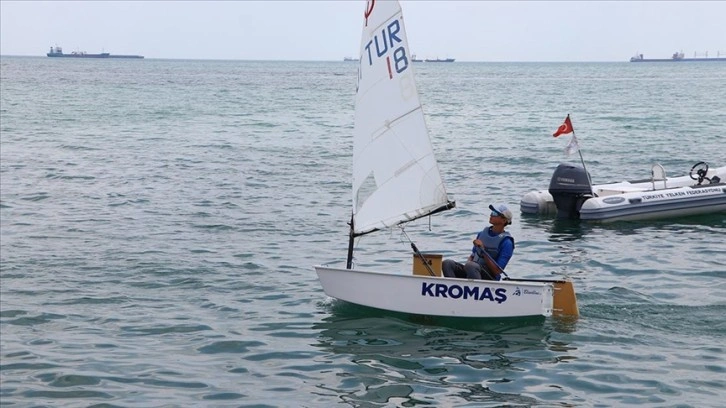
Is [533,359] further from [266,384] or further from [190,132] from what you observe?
[190,132]

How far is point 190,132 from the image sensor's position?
56000 millimetres

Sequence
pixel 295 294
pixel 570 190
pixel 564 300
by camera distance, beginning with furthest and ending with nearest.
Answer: pixel 570 190 → pixel 295 294 → pixel 564 300

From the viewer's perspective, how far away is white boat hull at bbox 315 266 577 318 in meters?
15.9

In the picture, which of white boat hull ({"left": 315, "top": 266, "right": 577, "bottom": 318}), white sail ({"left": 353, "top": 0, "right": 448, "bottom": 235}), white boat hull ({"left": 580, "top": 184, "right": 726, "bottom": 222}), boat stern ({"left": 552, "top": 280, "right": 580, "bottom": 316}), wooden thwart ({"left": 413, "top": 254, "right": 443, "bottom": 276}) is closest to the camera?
white boat hull ({"left": 315, "top": 266, "right": 577, "bottom": 318})

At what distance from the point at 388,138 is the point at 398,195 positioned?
1.07 meters

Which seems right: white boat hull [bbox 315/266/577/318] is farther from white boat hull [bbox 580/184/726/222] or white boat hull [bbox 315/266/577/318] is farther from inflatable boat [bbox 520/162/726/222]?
inflatable boat [bbox 520/162/726/222]

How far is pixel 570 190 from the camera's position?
1053 inches

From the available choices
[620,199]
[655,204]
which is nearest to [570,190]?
[620,199]

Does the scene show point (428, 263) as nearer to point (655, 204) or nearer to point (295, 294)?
point (295, 294)

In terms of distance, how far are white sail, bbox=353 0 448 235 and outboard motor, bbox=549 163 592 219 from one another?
10265 millimetres

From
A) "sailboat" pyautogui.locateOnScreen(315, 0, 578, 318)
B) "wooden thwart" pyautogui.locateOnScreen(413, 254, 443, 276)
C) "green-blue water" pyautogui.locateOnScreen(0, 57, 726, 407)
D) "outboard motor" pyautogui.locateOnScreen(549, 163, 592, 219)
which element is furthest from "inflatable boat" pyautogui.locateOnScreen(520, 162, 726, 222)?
"sailboat" pyautogui.locateOnScreen(315, 0, 578, 318)

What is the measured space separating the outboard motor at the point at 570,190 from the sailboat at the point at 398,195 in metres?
10.2

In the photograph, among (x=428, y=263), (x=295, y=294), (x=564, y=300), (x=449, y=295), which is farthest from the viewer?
(x=295, y=294)

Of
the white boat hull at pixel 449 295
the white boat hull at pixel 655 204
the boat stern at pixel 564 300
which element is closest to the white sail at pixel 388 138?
the white boat hull at pixel 449 295
